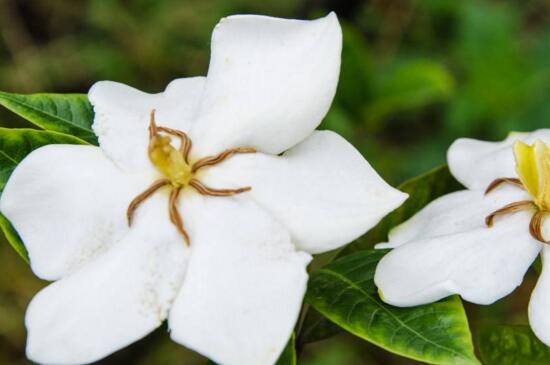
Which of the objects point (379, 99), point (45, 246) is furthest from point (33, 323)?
point (379, 99)

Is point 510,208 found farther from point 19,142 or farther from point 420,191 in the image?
point 19,142

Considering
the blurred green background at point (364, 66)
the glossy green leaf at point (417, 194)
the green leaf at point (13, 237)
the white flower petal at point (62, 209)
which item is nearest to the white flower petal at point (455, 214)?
the glossy green leaf at point (417, 194)

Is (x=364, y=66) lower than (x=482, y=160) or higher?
lower

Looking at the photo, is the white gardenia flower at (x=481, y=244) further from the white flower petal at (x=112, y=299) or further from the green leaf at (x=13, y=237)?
the green leaf at (x=13, y=237)

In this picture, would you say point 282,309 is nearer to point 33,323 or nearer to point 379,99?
point 33,323

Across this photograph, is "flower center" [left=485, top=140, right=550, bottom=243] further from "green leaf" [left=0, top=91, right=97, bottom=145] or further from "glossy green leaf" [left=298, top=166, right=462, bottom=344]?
"green leaf" [left=0, top=91, right=97, bottom=145]

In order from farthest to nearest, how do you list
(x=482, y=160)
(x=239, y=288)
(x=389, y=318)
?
1. (x=482, y=160)
2. (x=389, y=318)
3. (x=239, y=288)

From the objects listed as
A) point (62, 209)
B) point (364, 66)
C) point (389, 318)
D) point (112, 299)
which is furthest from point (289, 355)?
point (364, 66)
